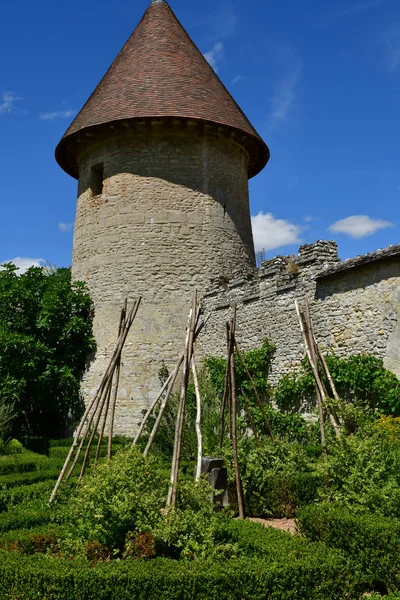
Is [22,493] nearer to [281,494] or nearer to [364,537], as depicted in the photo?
[281,494]

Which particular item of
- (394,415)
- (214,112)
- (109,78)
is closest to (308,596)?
(394,415)

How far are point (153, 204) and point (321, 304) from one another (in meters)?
5.53

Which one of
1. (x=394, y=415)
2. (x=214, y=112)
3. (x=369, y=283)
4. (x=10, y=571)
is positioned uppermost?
(x=214, y=112)

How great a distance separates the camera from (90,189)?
15.4 m

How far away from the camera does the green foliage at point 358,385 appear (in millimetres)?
8953

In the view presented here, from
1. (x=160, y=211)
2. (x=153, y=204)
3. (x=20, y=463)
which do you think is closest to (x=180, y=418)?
(x=20, y=463)

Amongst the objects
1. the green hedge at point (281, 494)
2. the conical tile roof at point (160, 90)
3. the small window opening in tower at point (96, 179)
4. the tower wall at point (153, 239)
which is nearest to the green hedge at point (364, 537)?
the green hedge at point (281, 494)

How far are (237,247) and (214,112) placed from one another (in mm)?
3495

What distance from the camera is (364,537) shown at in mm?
4691

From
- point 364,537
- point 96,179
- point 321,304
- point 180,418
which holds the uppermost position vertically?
point 96,179

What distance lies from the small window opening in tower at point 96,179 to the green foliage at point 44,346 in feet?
8.54

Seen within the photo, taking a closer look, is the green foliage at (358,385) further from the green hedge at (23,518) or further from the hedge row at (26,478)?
the hedge row at (26,478)

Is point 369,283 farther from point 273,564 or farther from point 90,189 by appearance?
point 90,189

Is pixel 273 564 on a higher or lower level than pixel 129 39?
lower
